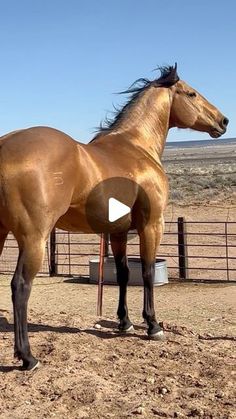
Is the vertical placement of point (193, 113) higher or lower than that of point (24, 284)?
higher

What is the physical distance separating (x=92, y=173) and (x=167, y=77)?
1926mm

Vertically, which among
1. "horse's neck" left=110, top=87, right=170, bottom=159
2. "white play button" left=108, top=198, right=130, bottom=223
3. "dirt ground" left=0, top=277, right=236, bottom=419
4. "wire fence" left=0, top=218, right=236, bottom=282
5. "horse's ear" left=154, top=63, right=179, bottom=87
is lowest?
"dirt ground" left=0, top=277, right=236, bottom=419

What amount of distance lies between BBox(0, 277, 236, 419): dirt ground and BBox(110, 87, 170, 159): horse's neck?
1.98 meters

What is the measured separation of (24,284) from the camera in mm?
4566

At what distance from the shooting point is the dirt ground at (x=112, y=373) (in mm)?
3945

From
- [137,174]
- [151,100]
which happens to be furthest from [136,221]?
[151,100]

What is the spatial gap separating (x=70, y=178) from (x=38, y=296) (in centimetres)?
660

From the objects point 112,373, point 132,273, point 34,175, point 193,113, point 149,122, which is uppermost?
point 193,113

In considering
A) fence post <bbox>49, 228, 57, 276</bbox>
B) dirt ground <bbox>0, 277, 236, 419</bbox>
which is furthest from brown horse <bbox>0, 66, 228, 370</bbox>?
fence post <bbox>49, 228, 57, 276</bbox>

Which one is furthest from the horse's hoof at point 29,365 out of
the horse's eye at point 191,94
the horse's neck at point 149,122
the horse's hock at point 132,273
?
the horse's hock at point 132,273

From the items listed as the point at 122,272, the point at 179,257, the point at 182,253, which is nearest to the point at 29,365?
the point at 122,272
